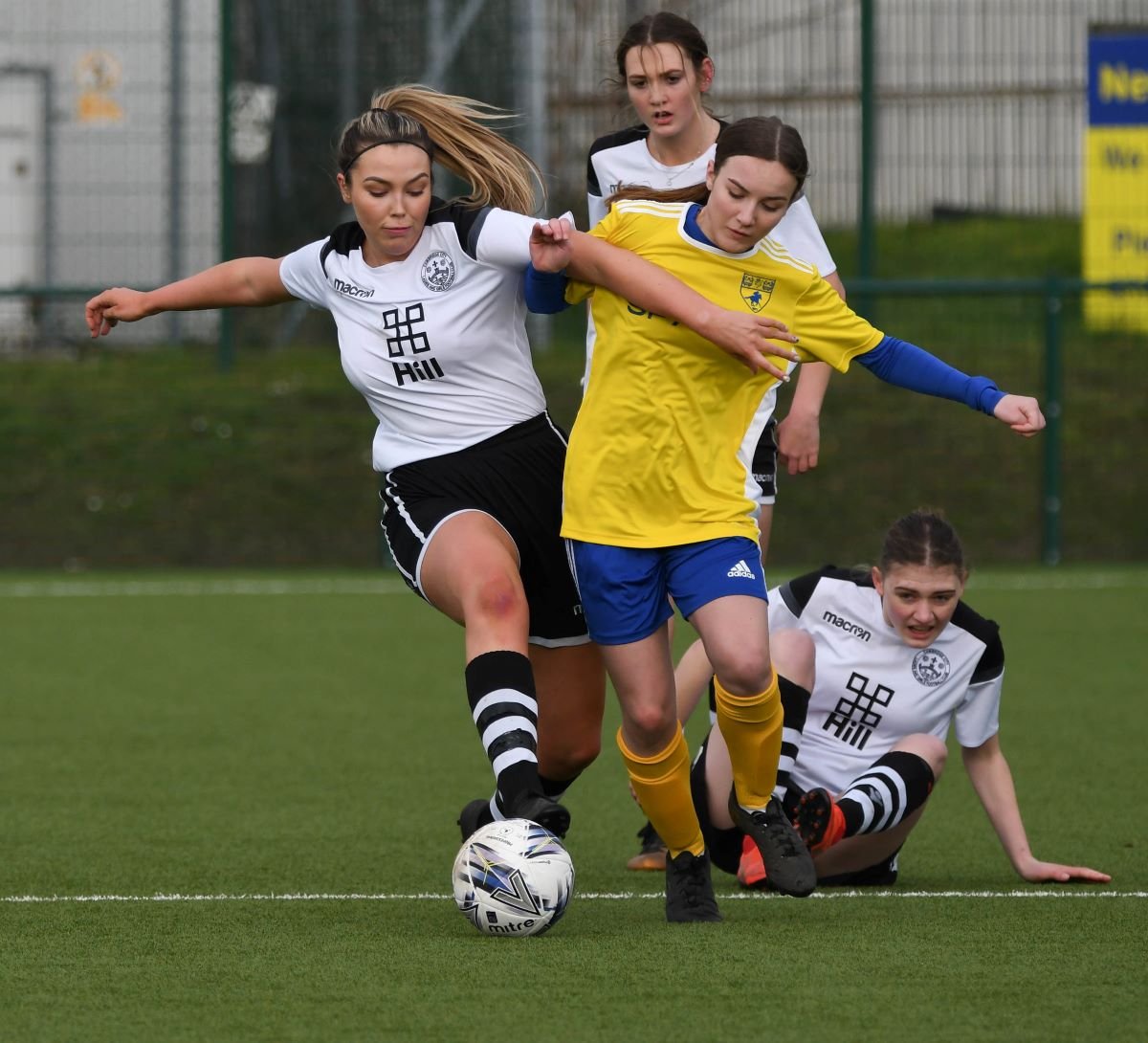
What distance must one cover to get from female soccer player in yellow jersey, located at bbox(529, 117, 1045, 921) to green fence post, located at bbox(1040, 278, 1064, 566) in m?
8.72

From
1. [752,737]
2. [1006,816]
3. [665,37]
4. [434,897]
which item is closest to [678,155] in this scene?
[665,37]

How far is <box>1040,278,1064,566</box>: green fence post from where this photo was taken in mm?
12727

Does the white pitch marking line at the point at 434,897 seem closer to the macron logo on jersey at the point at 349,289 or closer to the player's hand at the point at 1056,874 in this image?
the player's hand at the point at 1056,874

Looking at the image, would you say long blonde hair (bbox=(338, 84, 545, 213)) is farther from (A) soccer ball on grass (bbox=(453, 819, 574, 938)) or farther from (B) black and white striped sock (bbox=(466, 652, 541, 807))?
(A) soccer ball on grass (bbox=(453, 819, 574, 938))

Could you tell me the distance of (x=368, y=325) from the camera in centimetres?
453

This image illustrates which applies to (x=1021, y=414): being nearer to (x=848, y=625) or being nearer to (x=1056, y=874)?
(x=848, y=625)

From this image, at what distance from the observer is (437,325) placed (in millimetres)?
4473

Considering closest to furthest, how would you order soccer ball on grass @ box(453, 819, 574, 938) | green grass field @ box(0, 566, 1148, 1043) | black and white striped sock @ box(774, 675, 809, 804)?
green grass field @ box(0, 566, 1148, 1043) < soccer ball on grass @ box(453, 819, 574, 938) < black and white striped sock @ box(774, 675, 809, 804)

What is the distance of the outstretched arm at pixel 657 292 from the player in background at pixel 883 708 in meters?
0.87

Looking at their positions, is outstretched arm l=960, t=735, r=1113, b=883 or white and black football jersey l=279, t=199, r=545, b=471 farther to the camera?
outstretched arm l=960, t=735, r=1113, b=883

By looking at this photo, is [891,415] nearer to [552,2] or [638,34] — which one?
[552,2]

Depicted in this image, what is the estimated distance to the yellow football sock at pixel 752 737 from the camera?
415 centimetres

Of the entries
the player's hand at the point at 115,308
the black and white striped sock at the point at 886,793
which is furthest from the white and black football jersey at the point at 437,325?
the black and white striped sock at the point at 886,793

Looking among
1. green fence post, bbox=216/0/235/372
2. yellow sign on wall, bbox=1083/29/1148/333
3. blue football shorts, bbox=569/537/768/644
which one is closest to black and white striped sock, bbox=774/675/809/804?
blue football shorts, bbox=569/537/768/644
